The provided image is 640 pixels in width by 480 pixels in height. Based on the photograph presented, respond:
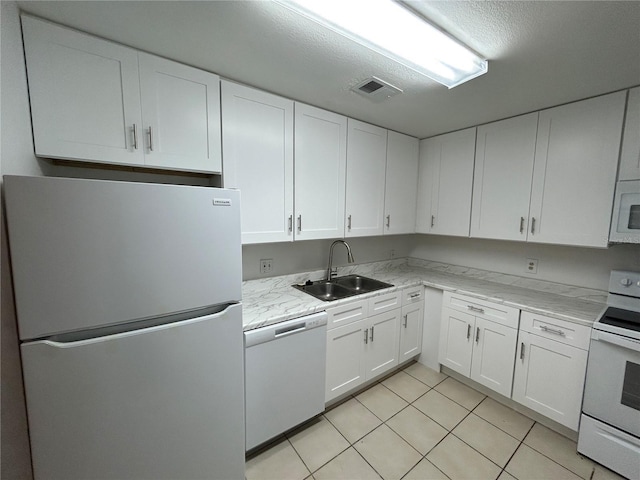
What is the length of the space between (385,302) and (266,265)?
1.07 metres

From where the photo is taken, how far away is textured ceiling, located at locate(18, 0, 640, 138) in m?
1.02

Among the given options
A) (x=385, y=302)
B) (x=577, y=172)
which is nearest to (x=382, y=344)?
(x=385, y=302)

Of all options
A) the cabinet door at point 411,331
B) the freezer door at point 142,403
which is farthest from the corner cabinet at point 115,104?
the cabinet door at point 411,331

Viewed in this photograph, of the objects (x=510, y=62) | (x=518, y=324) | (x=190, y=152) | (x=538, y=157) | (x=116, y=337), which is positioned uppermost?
(x=510, y=62)

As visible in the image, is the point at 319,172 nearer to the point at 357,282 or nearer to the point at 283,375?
the point at 357,282

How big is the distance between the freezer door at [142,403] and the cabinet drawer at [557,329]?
6.55ft

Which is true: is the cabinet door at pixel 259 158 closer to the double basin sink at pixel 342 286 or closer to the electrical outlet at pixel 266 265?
the electrical outlet at pixel 266 265

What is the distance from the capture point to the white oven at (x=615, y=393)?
139cm

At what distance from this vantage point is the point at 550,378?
173 centimetres

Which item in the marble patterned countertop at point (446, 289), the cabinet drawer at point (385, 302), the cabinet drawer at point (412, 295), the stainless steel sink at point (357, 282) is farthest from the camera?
the stainless steel sink at point (357, 282)

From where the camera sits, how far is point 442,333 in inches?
92.0

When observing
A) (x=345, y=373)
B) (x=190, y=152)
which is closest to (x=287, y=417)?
(x=345, y=373)

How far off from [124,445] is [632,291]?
2.93m

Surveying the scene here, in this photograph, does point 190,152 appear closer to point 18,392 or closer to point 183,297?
point 183,297
